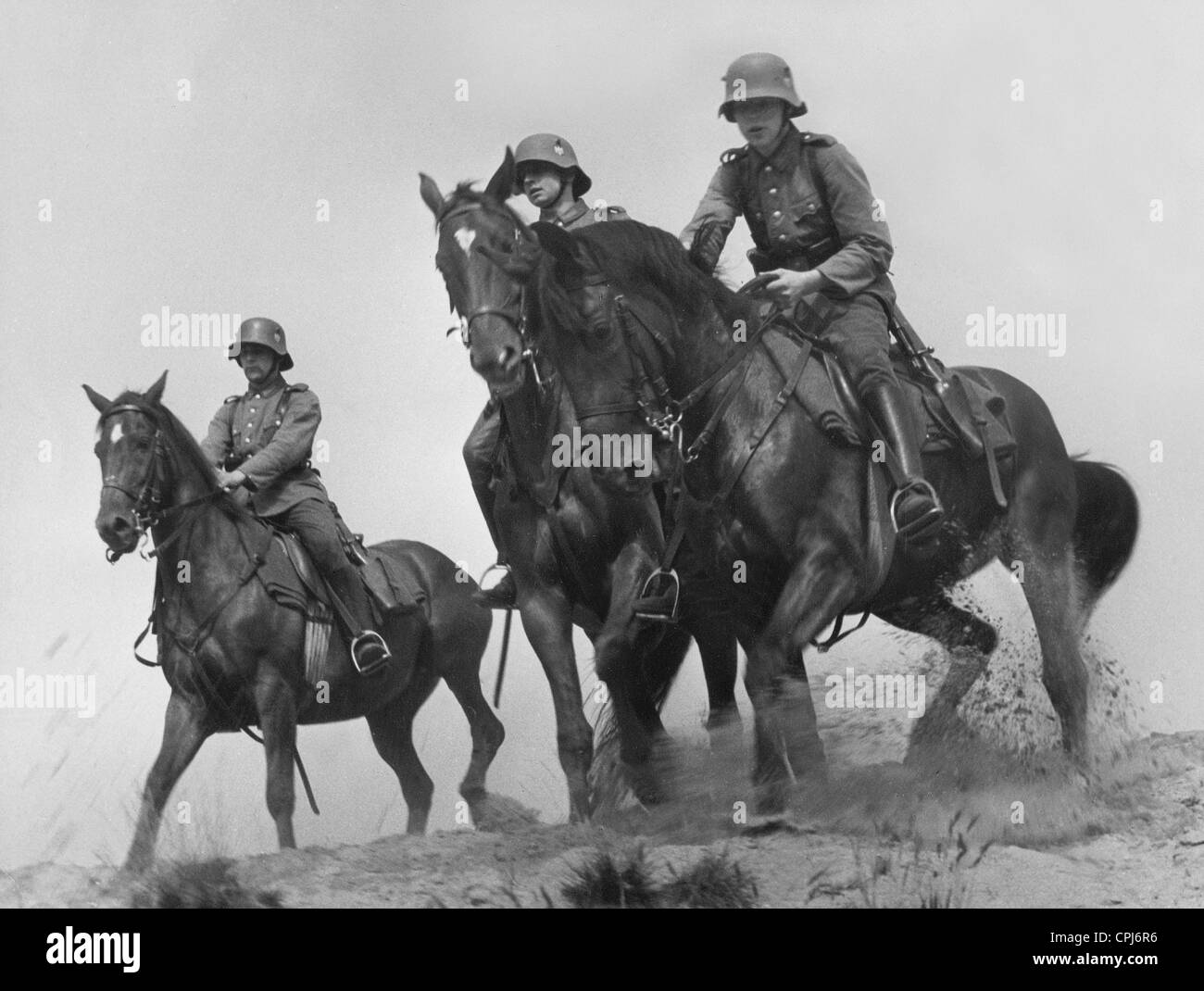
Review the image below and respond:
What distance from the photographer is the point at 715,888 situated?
44.1 ft

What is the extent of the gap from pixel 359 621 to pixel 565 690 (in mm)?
2942

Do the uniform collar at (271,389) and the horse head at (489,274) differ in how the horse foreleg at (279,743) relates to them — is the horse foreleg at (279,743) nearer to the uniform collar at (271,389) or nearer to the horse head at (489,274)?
the uniform collar at (271,389)

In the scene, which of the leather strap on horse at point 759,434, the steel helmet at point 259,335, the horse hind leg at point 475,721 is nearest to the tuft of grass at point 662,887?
the leather strap on horse at point 759,434

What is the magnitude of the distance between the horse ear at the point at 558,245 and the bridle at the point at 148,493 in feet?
10.3

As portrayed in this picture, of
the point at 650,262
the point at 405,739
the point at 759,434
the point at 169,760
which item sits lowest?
the point at 169,760

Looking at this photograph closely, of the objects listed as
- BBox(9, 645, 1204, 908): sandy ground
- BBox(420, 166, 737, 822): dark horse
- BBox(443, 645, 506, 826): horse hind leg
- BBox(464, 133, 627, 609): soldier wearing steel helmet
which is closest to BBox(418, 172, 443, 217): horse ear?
BBox(420, 166, 737, 822): dark horse

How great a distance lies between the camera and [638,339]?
45.6 ft

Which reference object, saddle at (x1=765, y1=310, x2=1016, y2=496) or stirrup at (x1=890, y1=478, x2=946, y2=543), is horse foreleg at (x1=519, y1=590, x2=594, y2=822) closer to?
saddle at (x1=765, y1=310, x2=1016, y2=496)

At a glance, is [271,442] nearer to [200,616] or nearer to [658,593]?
[200,616]

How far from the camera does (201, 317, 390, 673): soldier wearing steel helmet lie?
16516mm

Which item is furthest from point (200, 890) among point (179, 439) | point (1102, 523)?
point (1102, 523)
